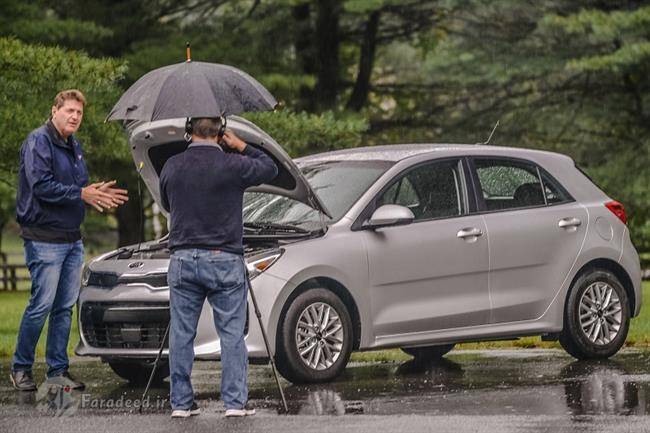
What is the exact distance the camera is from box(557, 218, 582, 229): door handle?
1211 centimetres

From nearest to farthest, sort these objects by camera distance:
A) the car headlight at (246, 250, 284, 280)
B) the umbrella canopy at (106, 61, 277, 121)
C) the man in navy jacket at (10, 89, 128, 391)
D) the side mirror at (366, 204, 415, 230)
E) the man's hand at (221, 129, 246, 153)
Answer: the umbrella canopy at (106, 61, 277, 121) < the man's hand at (221, 129, 246, 153) < the car headlight at (246, 250, 284, 280) < the man in navy jacket at (10, 89, 128, 391) < the side mirror at (366, 204, 415, 230)

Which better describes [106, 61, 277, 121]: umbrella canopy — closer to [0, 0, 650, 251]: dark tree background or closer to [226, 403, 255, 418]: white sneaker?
[226, 403, 255, 418]: white sneaker

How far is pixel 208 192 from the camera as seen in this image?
29.0 feet

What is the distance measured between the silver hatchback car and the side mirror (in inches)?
0.5

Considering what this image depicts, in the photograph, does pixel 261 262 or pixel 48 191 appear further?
pixel 48 191

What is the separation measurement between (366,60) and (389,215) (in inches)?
918

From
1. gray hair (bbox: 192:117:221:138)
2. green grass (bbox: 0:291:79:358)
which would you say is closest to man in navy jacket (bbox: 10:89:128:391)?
gray hair (bbox: 192:117:221:138)

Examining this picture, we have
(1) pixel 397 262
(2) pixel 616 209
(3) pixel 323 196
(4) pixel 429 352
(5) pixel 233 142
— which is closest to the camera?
(5) pixel 233 142

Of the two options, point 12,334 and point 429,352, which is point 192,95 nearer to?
point 429,352

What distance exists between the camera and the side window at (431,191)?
11.6m

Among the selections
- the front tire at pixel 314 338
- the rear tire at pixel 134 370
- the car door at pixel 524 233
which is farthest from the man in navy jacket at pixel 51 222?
the car door at pixel 524 233

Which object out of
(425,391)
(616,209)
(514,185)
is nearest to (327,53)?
(616,209)

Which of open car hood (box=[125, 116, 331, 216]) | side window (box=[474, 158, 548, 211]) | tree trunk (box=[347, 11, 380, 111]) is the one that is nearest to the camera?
open car hood (box=[125, 116, 331, 216])

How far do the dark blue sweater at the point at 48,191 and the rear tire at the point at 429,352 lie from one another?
3130 millimetres
